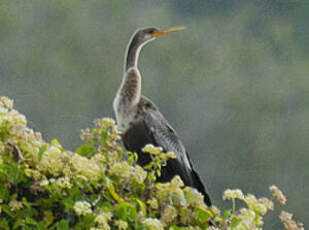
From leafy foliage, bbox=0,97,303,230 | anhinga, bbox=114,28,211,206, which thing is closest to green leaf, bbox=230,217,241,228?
leafy foliage, bbox=0,97,303,230

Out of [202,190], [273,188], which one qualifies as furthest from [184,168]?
[273,188]

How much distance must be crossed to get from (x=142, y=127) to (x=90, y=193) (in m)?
1.20

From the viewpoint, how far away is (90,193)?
102 centimetres

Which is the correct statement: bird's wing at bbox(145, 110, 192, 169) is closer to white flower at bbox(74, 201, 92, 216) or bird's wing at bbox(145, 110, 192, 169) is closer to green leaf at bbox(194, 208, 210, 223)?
green leaf at bbox(194, 208, 210, 223)

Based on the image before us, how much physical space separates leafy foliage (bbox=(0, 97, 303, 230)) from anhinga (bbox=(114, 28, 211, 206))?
1.00m

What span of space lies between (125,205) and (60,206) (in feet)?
0.32

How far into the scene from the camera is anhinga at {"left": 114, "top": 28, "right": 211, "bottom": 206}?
85.1 inches

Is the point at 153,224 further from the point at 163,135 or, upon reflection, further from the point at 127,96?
the point at 163,135

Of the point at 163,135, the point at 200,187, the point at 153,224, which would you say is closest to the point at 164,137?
the point at 163,135

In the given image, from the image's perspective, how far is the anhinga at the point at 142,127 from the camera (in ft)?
7.09

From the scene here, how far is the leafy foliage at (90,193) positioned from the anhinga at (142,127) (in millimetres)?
1002

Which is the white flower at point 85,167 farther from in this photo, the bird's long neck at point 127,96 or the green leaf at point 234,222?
the bird's long neck at point 127,96

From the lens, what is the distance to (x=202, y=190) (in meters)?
1.97

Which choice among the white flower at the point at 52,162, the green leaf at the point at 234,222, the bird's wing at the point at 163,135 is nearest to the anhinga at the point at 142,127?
the bird's wing at the point at 163,135
